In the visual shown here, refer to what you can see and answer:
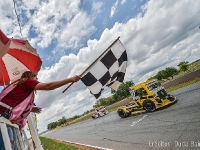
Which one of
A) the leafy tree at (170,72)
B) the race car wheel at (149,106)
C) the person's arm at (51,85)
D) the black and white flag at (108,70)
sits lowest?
the race car wheel at (149,106)

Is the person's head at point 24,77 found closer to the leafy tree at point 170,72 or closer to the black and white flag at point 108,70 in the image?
the black and white flag at point 108,70

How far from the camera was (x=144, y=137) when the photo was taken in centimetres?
751

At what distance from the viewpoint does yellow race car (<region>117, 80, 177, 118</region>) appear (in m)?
11.2

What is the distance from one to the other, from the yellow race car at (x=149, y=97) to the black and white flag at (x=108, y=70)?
8.07m

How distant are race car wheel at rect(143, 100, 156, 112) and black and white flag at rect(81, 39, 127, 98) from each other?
8.15 meters

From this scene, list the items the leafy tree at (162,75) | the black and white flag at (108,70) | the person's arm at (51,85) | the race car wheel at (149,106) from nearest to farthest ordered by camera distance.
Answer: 1. the person's arm at (51,85)
2. the black and white flag at (108,70)
3. the race car wheel at (149,106)
4. the leafy tree at (162,75)

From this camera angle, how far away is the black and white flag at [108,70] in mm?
3178

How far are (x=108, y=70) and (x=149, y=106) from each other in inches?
342

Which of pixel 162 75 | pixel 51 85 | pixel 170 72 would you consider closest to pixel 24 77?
pixel 51 85

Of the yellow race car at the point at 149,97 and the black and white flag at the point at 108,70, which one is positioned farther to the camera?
the yellow race car at the point at 149,97

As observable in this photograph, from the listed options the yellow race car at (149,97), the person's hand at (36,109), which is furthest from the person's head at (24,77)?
the yellow race car at (149,97)

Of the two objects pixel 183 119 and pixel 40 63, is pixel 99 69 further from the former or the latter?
pixel 183 119

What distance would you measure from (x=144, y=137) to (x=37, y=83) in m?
6.24

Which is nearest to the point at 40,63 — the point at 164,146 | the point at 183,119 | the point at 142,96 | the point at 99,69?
the point at 99,69
